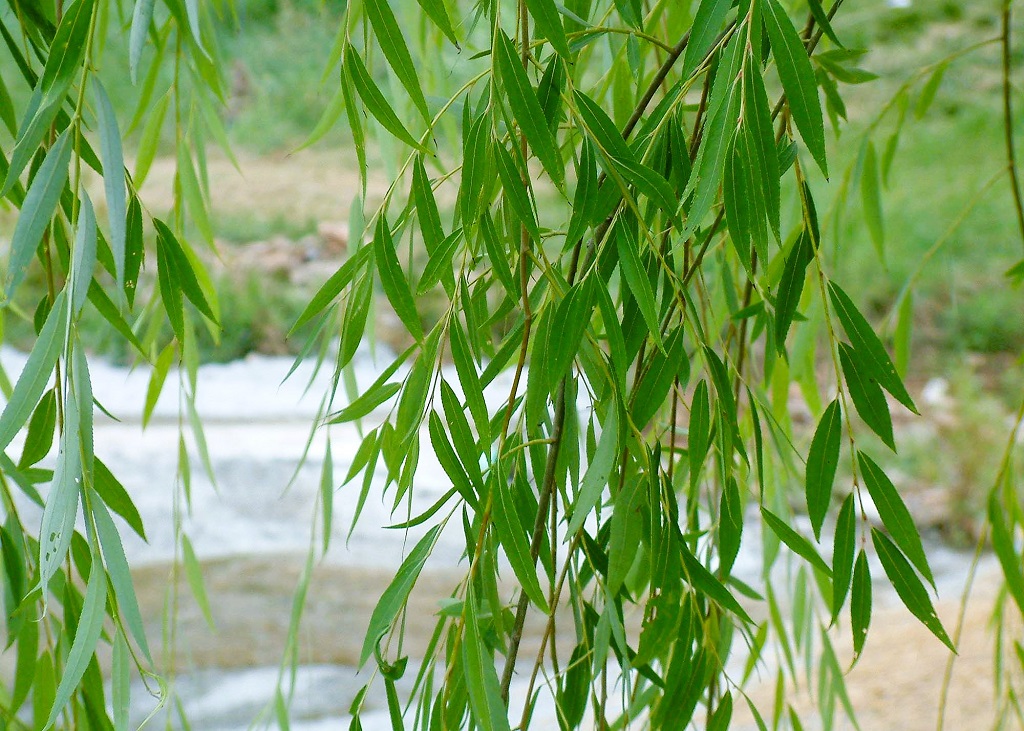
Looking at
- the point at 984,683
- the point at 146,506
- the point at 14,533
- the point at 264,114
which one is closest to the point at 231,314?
the point at 146,506

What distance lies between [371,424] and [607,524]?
2117mm

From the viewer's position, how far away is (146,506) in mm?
2012

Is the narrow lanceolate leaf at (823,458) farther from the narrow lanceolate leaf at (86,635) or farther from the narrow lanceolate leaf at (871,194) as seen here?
the narrow lanceolate leaf at (871,194)

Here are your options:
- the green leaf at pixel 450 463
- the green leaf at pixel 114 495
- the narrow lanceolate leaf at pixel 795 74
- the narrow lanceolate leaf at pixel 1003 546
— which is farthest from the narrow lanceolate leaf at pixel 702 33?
the narrow lanceolate leaf at pixel 1003 546

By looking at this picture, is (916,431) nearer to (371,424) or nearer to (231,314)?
(371,424)

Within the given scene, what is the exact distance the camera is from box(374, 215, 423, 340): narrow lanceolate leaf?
0.32m

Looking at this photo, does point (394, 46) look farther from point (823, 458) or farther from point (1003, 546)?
point (1003, 546)

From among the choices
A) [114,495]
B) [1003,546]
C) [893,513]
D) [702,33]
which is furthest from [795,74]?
[1003,546]

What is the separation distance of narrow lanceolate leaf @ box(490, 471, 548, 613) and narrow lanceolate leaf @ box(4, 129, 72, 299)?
14cm

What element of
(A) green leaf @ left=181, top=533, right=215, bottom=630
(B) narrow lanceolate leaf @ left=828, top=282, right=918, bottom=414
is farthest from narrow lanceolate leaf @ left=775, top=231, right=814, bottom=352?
(A) green leaf @ left=181, top=533, right=215, bottom=630

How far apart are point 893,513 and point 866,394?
0.13 feet

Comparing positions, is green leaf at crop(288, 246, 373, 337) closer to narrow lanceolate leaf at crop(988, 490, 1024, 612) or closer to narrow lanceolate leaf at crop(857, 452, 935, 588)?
narrow lanceolate leaf at crop(857, 452, 935, 588)

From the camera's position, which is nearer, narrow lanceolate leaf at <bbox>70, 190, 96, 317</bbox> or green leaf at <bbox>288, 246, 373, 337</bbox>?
narrow lanceolate leaf at <bbox>70, 190, 96, 317</bbox>

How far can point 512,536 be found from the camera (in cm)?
30
